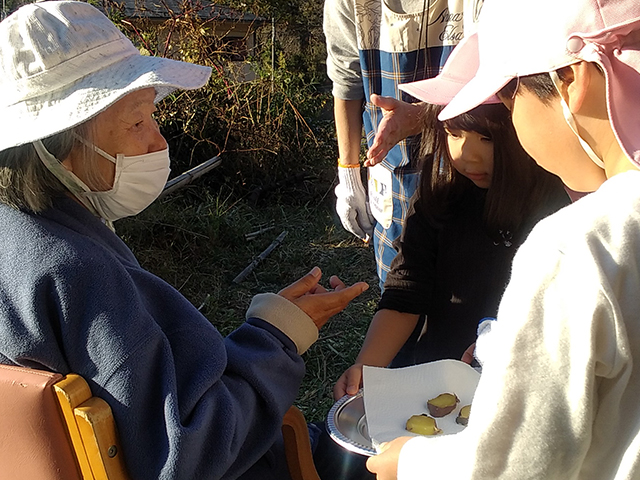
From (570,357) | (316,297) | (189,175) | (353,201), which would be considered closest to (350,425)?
(316,297)

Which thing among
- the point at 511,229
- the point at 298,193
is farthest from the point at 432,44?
the point at 298,193

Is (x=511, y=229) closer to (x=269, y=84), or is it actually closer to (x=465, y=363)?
(x=465, y=363)

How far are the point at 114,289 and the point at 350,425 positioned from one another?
62 centimetres

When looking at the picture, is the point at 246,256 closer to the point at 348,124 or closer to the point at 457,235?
the point at 348,124

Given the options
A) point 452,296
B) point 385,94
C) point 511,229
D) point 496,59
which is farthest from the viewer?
point 385,94

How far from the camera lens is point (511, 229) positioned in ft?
5.65

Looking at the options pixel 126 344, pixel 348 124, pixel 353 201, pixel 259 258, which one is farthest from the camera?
pixel 259 258

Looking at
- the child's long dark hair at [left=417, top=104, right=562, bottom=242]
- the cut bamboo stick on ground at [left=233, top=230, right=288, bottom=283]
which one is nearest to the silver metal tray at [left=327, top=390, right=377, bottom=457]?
the child's long dark hair at [left=417, top=104, right=562, bottom=242]

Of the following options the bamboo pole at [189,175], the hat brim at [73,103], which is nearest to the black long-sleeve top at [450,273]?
the hat brim at [73,103]

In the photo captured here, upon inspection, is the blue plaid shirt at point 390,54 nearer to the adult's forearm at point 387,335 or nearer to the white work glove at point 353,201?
the white work glove at point 353,201

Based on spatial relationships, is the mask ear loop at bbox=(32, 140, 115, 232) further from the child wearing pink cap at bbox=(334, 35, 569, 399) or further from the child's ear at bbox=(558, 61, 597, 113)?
the child's ear at bbox=(558, 61, 597, 113)

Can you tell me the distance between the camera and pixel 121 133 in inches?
57.9

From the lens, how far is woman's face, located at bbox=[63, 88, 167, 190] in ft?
4.67

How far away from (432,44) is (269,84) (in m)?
4.35
